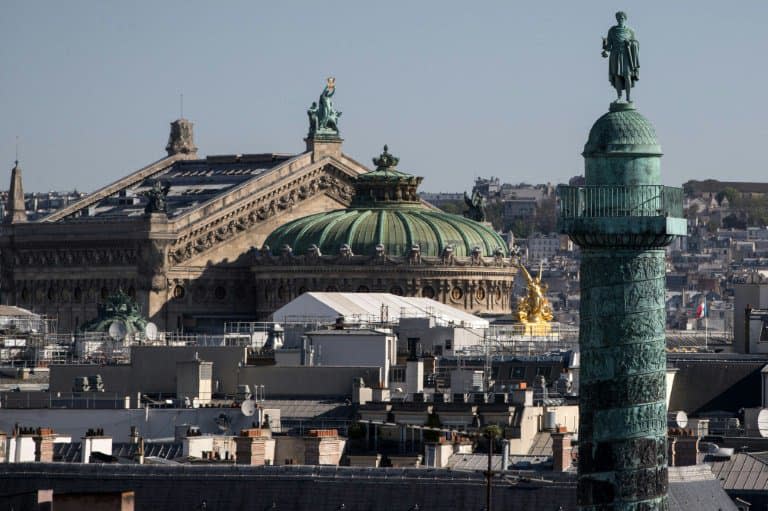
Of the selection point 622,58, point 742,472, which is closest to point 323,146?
point 742,472

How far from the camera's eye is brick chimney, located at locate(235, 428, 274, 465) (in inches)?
3177

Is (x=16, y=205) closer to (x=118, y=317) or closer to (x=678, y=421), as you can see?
(x=118, y=317)

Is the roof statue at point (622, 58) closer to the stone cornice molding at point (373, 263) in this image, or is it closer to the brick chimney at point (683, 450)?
the brick chimney at point (683, 450)

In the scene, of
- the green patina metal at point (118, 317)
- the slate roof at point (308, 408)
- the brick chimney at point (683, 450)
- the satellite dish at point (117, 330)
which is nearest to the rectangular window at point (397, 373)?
the slate roof at point (308, 408)

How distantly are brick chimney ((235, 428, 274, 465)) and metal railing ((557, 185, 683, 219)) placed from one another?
23.2 metres

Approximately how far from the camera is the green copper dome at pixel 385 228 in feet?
554

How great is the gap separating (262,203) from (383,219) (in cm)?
934

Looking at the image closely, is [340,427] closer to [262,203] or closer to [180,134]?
[262,203]

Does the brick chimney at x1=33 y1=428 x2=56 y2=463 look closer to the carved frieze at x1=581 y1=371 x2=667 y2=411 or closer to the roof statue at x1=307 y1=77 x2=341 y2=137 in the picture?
the carved frieze at x1=581 y1=371 x2=667 y2=411

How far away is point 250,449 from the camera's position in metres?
80.8

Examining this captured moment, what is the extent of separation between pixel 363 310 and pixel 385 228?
23.5 m

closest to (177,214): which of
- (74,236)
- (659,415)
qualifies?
(74,236)

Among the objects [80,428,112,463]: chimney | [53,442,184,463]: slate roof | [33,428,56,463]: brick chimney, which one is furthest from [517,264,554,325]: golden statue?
[33,428,56,463]: brick chimney

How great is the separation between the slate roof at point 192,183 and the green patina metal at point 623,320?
118827 mm
